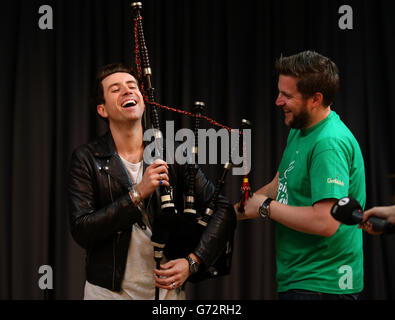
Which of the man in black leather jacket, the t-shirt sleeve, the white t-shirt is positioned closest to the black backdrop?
the man in black leather jacket

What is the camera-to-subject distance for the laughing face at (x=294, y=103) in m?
1.96

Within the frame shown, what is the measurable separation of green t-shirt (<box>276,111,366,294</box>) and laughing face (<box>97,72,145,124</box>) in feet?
2.46

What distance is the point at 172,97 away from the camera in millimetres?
3625

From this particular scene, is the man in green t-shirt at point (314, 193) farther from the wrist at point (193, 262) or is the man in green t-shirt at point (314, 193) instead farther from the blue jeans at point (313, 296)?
the wrist at point (193, 262)

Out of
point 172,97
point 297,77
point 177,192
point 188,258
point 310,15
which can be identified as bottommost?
point 188,258

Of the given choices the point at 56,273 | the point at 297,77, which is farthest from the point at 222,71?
the point at 56,273

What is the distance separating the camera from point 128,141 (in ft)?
7.04

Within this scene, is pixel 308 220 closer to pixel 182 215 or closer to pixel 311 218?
pixel 311 218

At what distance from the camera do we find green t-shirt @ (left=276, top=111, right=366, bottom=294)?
A: 1.77 meters

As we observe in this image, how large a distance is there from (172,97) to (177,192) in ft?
5.38

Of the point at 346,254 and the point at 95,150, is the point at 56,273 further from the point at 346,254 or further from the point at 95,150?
the point at 346,254

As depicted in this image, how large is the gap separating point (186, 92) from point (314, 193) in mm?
1994

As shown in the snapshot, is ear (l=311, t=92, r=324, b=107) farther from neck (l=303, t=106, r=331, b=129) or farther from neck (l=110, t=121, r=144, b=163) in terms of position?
neck (l=110, t=121, r=144, b=163)

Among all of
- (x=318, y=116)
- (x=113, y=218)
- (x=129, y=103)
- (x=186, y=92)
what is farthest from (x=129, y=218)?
(x=186, y=92)
